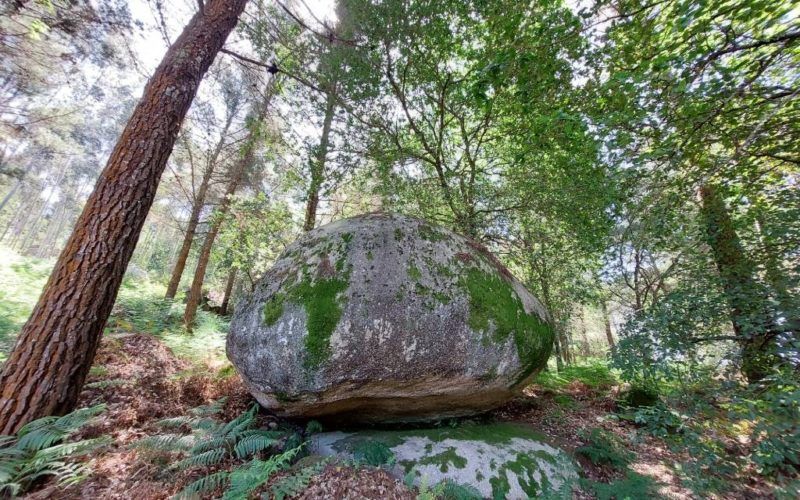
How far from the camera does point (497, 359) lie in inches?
170

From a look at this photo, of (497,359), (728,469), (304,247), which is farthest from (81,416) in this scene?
(728,469)

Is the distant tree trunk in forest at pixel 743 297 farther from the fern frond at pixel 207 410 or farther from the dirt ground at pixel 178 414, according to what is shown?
the fern frond at pixel 207 410

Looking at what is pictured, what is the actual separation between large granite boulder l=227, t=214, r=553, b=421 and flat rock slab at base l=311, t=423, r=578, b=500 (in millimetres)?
367

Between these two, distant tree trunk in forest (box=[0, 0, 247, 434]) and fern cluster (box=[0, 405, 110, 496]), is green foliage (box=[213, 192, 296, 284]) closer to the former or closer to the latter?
distant tree trunk in forest (box=[0, 0, 247, 434])

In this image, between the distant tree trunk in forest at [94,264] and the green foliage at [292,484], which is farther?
the distant tree trunk in forest at [94,264]

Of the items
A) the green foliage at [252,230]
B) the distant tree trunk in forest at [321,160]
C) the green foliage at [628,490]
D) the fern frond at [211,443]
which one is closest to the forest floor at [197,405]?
the green foliage at [628,490]

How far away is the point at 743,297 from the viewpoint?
10.7 feet

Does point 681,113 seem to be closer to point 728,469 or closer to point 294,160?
point 728,469

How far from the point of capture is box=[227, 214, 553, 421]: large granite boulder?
3.76 m

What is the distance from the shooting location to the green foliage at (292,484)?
8.52 ft

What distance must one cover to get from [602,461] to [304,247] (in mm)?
5590

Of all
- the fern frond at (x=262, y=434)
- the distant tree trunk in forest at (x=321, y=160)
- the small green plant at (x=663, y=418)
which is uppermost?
the distant tree trunk in forest at (x=321, y=160)

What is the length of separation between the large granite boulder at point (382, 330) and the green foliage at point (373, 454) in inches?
19.7

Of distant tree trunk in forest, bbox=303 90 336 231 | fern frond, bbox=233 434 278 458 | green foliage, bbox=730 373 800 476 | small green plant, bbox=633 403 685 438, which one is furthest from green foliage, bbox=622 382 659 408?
distant tree trunk in forest, bbox=303 90 336 231
